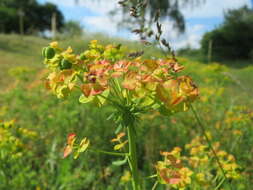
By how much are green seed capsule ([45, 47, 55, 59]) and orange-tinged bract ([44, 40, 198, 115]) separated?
0.01 m

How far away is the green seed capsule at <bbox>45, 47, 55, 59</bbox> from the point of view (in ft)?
3.00

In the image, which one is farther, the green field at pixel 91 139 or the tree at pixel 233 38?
the tree at pixel 233 38

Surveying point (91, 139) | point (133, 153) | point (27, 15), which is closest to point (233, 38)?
point (91, 139)

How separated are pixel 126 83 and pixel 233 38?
21.6m

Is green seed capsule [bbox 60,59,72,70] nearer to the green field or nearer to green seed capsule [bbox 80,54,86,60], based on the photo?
green seed capsule [bbox 80,54,86,60]

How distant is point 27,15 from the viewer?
39.0 m

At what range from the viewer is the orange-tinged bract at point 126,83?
0.75 m

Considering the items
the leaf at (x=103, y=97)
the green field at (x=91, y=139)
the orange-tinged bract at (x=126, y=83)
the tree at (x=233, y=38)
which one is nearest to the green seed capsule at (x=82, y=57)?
the orange-tinged bract at (x=126, y=83)

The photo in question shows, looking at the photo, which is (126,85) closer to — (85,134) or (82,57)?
(82,57)

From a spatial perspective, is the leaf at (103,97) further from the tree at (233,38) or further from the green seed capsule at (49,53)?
the tree at (233,38)

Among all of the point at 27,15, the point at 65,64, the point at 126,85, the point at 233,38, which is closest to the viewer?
the point at 126,85

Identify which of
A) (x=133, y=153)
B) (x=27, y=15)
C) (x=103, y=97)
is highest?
(x=27, y=15)

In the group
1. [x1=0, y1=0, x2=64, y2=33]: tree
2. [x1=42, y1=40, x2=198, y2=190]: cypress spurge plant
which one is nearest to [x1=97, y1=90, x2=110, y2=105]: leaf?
[x1=42, y1=40, x2=198, y2=190]: cypress spurge plant

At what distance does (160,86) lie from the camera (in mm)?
741
